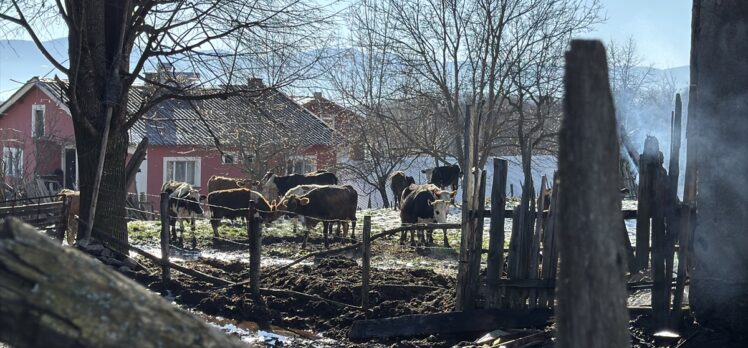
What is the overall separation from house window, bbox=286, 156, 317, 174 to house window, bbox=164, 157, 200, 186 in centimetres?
491

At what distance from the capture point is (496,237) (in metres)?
9.64

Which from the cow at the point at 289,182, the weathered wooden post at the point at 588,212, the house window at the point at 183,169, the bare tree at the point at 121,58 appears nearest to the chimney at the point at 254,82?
the bare tree at the point at 121,58

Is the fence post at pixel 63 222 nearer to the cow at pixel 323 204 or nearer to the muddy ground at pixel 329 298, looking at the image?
the muddy ground at pixel 329 298

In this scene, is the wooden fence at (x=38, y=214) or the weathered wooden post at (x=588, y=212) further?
the wooden fence at (x=38, y=214)

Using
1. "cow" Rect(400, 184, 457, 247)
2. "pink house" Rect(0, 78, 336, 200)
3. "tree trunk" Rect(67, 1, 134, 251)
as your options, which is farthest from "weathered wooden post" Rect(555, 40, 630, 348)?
"pink house" Rect(0, 78, 336, 200)

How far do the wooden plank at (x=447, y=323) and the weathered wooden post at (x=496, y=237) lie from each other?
0.58 feet

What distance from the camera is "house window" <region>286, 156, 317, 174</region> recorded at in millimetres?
40469

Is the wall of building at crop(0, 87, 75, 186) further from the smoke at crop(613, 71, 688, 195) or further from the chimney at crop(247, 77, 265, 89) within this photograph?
the chimney at crop(247, 77, 265, 89)

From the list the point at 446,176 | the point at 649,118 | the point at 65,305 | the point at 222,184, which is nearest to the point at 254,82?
the point at 65,305

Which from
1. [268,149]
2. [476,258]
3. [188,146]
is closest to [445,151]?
[268,149]

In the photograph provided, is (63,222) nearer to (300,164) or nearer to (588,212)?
(588,212)

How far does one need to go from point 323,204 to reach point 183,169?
24.4 metres

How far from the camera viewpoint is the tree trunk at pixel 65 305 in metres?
2.29

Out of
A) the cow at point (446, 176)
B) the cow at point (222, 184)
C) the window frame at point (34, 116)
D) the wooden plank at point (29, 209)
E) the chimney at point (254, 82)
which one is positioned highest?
the window frame at point (34, 116)
